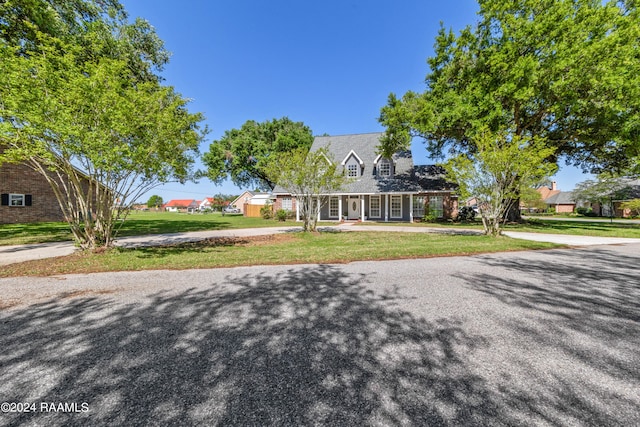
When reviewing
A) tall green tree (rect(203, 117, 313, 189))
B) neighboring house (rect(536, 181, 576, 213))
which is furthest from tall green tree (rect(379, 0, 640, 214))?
neighboring house (rect(536, 181, 576, 213))

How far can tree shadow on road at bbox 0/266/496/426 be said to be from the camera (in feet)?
6.43

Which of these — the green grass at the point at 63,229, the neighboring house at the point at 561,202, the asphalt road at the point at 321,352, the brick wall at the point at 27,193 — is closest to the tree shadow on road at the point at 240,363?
the asphalt road at the point at 321,352

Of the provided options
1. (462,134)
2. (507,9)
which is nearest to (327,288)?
(462,134)

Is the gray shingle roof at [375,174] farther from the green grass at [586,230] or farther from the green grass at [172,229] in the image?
the green grass at [586,230]

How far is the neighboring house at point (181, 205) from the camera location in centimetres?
9374

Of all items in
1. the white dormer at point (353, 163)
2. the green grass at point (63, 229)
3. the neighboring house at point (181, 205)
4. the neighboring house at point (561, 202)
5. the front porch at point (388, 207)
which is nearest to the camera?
the green grass at point (63, 229)

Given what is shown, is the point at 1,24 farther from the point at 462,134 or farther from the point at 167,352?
the point at 462,134

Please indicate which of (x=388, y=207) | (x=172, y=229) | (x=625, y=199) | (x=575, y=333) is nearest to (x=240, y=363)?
(x=575, y=333)

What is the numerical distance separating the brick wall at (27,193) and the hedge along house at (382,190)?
18990 millimetres

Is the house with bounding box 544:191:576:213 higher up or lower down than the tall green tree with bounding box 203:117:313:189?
lower down

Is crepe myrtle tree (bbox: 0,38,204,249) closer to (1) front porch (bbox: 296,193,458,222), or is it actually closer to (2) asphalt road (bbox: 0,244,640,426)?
(2) asphalt road (bbox: 0,244,640,426)

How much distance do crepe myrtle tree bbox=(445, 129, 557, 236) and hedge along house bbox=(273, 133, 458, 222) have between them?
32.8 feet

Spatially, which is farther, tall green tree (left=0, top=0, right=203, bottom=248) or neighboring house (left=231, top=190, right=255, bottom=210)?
neighboring house (left=231, top=190, right=255, bottom=210)

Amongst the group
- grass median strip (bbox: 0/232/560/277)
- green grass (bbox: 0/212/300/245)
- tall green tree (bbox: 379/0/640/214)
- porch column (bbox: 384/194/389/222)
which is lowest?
grass median strip (bbox: 0/232/560/277)
